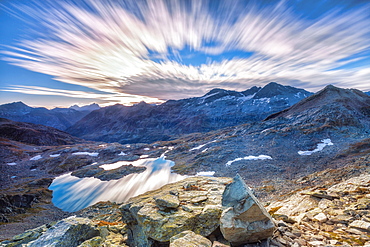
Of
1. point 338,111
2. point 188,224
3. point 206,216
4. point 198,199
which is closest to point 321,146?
point 338,111

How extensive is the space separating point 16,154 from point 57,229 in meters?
174

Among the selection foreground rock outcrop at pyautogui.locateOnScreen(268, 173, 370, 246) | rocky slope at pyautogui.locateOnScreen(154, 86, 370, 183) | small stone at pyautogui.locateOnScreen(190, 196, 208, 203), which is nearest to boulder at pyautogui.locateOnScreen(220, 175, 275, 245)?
foreground rock outcrop at pyautogui.locateOnScreen(268, 173, 370, 246)

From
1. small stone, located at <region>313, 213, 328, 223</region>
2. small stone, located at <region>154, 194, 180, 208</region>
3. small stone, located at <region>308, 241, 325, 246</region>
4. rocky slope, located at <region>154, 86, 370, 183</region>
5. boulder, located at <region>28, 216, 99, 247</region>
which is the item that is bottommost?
rocky slope, located at <region>154, 86, 370, 183</region>

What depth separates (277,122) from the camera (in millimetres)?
84688

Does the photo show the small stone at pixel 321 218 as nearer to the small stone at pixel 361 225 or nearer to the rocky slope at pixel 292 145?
the small stone at pixel 361 225

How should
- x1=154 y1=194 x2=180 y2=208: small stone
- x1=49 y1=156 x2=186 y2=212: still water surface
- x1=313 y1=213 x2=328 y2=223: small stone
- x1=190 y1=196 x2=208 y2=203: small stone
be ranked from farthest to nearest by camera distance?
1. x1=49 y1=156 x2=186 y2=212: still water surface
2. x1=190 y1=196 x2=208 y2=203: small stone
3. x1=154 y1=194 x2=180 y2=208: small stone
4. x1=313 y1=213 x2=328 y2=223: small stone

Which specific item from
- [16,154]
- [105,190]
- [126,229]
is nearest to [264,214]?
[126,229]

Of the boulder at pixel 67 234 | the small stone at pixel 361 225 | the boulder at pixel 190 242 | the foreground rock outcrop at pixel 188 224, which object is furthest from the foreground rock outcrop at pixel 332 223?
the boulder at pixel 67 234

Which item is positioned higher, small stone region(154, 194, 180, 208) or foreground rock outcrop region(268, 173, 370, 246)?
foreground rock outcrop region(268, 173, 370, 246)

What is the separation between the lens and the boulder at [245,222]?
8.17 meters

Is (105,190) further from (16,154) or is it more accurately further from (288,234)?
(16,154)

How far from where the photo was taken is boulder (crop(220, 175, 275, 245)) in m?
8.17

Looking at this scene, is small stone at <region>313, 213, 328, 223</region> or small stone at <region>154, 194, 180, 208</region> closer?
small stone at <region>313, 213, 328, 223</region>

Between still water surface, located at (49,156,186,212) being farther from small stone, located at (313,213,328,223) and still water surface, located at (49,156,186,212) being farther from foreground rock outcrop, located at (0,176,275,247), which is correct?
small stone, located at (313,213,328,223)
